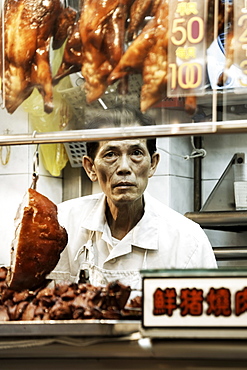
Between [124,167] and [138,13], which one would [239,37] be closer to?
[138,13]

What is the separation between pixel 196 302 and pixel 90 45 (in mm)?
1086

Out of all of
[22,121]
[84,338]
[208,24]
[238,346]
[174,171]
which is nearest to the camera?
[238,346]

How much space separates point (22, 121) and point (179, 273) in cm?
90

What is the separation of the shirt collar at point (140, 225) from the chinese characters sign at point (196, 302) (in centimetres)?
156

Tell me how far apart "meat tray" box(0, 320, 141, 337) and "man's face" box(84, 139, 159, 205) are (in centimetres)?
138

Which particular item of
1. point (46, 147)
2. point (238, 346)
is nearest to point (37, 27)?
point (238, 346)

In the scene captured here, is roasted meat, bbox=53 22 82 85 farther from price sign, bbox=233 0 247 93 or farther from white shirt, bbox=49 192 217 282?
white shirt, bbox=49 192 217 282

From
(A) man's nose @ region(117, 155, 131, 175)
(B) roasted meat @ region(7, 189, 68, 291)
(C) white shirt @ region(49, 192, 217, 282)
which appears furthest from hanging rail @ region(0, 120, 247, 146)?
(C) white shirt @ region(49, 192, 217, 282)

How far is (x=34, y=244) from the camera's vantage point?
2.58 meters

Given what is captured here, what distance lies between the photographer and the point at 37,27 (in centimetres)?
263

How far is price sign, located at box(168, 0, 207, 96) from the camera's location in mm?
2279

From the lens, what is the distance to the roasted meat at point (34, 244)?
256 cm

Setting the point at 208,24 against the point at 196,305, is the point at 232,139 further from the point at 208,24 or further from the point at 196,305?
the point at 196,305

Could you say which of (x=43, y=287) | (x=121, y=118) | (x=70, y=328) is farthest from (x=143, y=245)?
(x=70, y=328)
